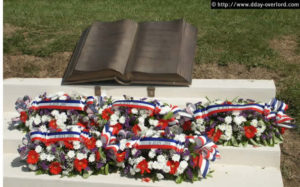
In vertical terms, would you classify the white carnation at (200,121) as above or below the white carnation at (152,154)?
above

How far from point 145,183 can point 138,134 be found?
0.45 m

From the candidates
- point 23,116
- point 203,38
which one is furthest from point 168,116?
point 203,38

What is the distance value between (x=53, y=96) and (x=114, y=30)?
1.24 meters

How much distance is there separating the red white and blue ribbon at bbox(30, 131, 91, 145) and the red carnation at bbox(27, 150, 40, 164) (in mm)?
118

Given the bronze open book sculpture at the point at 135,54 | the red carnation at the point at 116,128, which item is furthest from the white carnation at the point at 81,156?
the bronze open book sculpture at the point at 135,54

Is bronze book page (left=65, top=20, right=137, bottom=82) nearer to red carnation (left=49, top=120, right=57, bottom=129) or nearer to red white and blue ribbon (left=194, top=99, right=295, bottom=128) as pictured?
red carnation (left=49, top=120, right=57, bottom=129)

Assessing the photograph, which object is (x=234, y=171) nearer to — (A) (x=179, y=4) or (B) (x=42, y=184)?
(B) (x=42, y=184)

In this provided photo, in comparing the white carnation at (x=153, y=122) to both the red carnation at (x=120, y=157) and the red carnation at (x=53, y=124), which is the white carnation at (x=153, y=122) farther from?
the red carnation at (x=53, y=124)

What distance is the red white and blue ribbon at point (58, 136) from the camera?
3516mm

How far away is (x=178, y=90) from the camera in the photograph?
13.9ft

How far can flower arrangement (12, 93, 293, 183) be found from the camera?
3.40m

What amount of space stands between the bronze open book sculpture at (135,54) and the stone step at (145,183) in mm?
1093

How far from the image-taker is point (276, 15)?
249 inches

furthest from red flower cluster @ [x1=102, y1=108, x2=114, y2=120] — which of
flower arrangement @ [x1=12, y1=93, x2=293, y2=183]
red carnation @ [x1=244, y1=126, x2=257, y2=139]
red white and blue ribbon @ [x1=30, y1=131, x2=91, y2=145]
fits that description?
red carnation @ [x1=244, y1=126, x2=257, y2=139]
